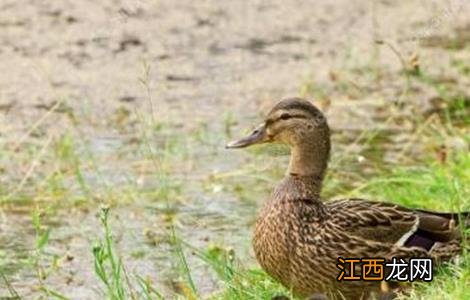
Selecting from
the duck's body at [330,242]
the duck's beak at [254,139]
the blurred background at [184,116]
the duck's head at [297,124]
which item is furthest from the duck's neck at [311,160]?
the blurred background at [184,116]

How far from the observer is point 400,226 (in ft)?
20.8

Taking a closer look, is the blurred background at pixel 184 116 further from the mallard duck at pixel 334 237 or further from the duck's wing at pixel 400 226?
the duck's wing at pixel 400 226

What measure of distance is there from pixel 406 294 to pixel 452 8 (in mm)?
1361

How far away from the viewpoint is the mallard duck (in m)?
6.26

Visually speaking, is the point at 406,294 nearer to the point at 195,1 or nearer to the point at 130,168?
the point at 130,168

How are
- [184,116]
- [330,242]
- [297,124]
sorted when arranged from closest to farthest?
[330,242]
[297,124]
[184,116]

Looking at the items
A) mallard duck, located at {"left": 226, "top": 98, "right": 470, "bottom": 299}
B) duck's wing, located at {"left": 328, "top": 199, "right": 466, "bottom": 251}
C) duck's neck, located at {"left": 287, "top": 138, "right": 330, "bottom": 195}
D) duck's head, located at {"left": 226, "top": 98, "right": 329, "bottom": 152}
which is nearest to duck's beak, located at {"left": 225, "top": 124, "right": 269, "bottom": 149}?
duck's head, located at {"left": 226, "top": 98, "right": 329, "bottom": 152}

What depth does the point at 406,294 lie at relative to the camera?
6.06 m

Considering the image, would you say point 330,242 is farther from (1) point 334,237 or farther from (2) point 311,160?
(2) point 311,160

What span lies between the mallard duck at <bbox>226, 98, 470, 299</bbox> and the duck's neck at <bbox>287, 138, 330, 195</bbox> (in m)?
0.14

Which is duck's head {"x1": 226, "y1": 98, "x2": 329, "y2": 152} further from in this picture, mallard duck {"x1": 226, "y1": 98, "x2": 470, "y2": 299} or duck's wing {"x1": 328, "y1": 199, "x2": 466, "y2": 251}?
duck's wing {"x1": 328, "y1": 199, "x2": 466, "y2": 251}

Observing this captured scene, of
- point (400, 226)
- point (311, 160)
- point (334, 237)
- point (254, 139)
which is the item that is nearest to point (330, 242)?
point (334, 237)

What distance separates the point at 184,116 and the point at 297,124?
2.82 metres

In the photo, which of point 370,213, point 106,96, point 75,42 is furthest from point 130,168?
point 370,213
